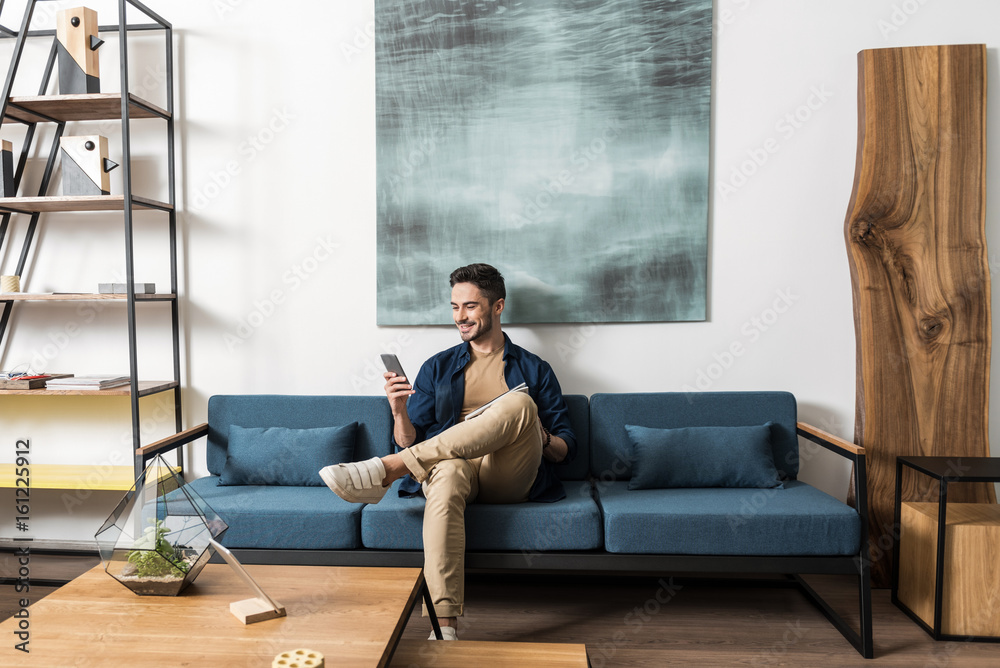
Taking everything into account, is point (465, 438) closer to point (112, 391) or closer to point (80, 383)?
point (112, 391)

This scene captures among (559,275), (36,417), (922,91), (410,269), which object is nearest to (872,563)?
(559,275)

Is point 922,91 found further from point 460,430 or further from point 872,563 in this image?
point 460,430

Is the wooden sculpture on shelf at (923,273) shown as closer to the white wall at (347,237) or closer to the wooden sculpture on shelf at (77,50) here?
the white wall at (347,237)

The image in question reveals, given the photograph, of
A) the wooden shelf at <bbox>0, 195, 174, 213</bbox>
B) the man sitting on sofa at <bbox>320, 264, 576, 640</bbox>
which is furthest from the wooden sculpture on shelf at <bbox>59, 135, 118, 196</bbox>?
the man sitting on sofa at <bbox>320, 264, 576, 640</bbox>

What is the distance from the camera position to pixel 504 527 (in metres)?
2.26

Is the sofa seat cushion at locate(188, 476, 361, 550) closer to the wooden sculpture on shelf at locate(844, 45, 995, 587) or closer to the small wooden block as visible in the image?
the small wooden block

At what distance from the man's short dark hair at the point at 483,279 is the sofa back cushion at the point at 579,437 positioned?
55cm

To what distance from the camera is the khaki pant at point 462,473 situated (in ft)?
6.93

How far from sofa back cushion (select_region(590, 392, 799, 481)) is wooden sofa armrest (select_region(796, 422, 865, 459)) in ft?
0.16

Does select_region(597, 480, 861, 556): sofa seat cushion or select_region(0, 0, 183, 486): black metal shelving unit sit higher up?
select_region(0, 0, 183, 486): black metal shelving unit

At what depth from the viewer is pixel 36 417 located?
124 inches

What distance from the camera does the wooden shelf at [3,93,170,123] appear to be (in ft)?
8.91

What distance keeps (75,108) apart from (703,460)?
306 cm

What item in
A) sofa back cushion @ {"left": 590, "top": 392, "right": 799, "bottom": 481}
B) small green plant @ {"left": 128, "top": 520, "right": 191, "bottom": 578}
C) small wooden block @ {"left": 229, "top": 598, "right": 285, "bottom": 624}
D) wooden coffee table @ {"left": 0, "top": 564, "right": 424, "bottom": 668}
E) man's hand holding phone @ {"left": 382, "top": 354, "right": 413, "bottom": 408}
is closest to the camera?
wooden coffee table @ {"left": 0, "top": 564, "right": 424, "bottom": 668}
